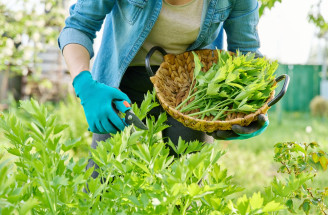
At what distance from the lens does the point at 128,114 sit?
3.87 ft

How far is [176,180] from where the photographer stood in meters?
0.75

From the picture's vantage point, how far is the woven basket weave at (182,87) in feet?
4.41

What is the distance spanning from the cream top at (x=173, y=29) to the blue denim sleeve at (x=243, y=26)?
19 centimetres

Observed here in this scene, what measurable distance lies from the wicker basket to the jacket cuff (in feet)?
0.90

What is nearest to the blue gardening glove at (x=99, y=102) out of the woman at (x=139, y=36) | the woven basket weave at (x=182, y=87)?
the woman at (x=139, y=36)

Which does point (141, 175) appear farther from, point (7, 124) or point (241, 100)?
point (241, 100)

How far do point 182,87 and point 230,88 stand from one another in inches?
9.7

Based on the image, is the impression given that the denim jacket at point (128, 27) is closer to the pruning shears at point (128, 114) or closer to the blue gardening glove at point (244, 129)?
the pruning shears at point (128, 114)

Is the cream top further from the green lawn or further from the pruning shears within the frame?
the green lawn

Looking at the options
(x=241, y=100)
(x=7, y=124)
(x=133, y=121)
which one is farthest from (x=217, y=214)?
(x=241, y=100)

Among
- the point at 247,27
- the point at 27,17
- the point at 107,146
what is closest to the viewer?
the point at 107,146

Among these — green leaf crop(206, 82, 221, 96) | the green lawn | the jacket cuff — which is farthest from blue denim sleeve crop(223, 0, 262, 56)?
the green lawn

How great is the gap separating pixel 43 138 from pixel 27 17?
4.63m

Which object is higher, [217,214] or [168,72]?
[217,214]
